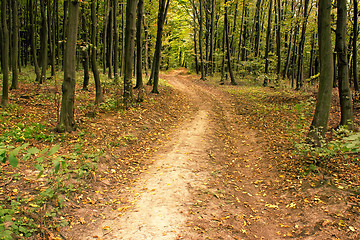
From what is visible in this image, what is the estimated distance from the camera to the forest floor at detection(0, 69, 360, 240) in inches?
172

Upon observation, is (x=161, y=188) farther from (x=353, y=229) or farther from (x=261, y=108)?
(x=261, y=108)

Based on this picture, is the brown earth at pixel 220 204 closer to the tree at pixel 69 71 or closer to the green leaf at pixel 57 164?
the green leaf at pixel 57 164

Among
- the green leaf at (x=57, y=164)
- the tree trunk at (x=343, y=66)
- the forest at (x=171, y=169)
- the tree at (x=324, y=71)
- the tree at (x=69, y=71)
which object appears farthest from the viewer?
the tree trunk at (x=343, y=66)

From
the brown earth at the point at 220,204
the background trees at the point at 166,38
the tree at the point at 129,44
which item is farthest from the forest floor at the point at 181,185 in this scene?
the background trees at the point at 166,38

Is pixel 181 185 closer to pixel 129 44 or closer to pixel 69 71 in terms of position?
pixel 69 71

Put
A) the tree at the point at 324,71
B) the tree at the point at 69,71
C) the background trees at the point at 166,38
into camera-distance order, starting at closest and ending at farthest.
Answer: the tree at the point at 324,71, the tree at the point at 69,71, the background trees at the point at 166,38

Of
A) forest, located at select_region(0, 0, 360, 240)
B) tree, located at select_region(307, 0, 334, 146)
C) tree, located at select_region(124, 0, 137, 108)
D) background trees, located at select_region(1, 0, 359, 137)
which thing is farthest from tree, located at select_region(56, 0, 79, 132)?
tree, located at select_region(307, 0, 334, 146)

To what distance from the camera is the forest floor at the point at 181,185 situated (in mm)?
4367

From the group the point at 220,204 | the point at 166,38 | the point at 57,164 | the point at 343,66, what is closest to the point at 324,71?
the point at 343,66

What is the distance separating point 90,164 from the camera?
6016 mm

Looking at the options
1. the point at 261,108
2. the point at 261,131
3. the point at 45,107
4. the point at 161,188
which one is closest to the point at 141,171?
the point at 161,188

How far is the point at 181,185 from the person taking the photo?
5.92 metres

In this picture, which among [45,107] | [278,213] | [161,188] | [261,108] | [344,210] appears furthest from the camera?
[261,108]

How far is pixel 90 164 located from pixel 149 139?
10.6 feet
